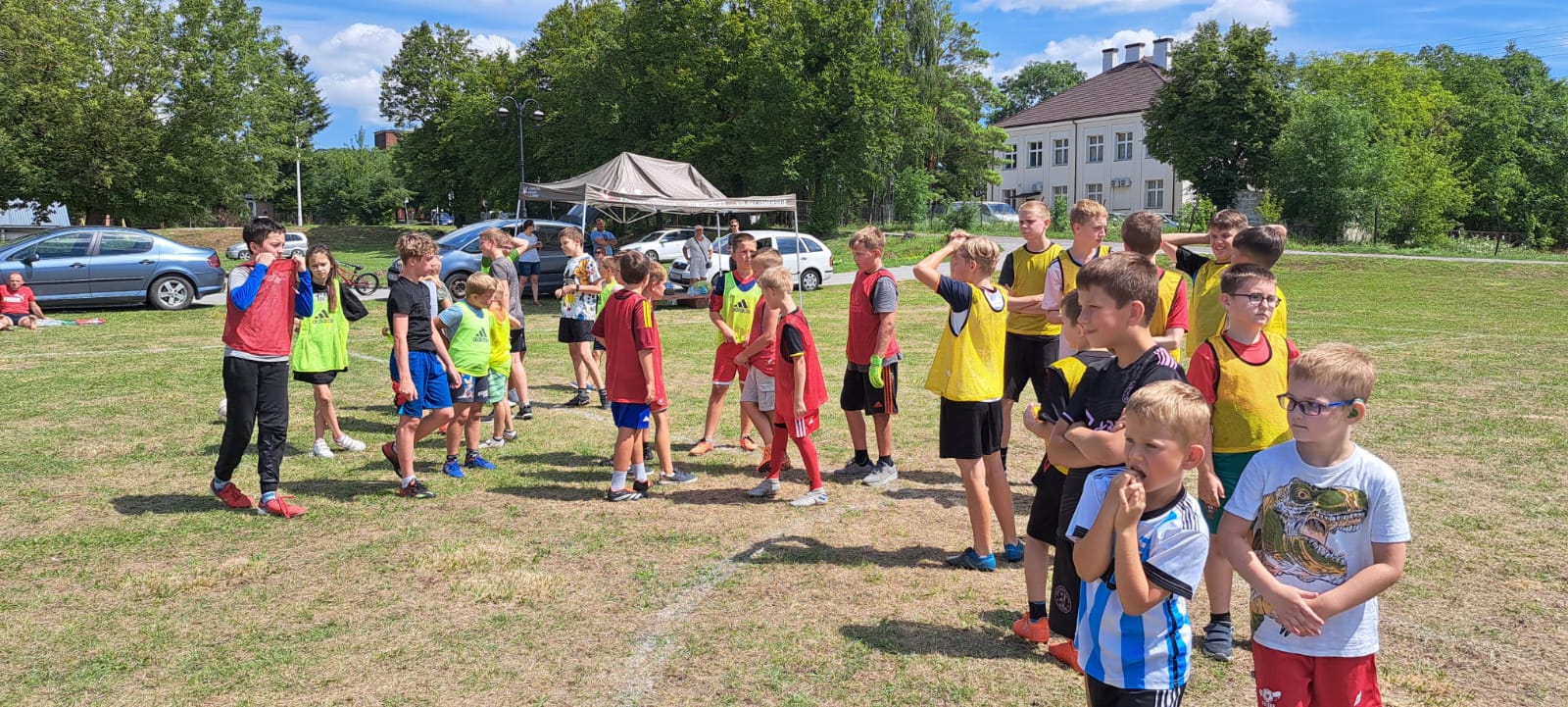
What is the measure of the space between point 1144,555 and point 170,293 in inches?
784

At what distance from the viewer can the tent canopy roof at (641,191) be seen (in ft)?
64.8

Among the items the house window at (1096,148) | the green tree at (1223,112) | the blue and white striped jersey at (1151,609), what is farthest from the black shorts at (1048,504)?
the house window at (1096,148)

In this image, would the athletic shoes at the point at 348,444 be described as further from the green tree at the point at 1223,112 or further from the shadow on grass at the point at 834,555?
the green tree at the point at 1223,112

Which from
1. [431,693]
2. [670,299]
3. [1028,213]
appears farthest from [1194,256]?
[670,299]

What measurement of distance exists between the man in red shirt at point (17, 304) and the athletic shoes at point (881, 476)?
1514cm

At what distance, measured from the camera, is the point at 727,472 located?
22.7 ft

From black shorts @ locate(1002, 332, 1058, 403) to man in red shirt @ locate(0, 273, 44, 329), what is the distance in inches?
634

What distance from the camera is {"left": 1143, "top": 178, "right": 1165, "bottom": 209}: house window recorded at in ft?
187

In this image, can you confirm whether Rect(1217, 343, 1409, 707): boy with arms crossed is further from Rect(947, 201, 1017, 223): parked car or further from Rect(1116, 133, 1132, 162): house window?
Rect(1116, 133, 1132, 162): house window

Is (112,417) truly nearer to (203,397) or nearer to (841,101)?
(203,397)

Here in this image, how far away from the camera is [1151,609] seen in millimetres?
2340

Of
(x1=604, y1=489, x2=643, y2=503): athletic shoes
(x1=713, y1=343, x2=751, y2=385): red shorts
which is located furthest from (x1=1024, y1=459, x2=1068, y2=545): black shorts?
(x1=713, y1=343, x2=751, y2=385): red shorts

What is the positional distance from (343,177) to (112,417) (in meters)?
75.1

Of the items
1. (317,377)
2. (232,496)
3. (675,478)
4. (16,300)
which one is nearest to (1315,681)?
(675,478)
